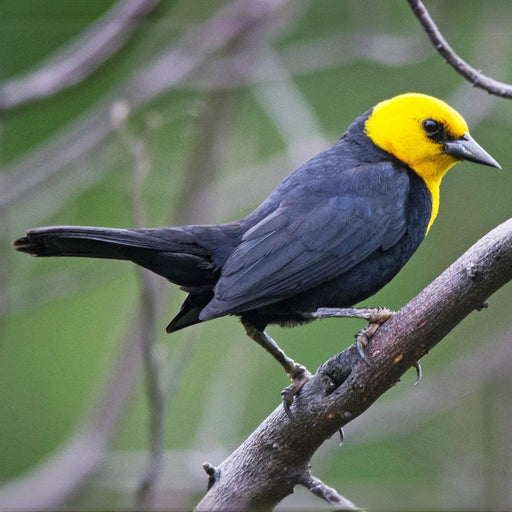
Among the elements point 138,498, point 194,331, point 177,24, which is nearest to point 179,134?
point 177,24

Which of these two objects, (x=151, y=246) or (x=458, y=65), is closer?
(x=458, y=65)

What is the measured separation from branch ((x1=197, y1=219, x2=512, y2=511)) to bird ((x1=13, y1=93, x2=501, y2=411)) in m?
0.38

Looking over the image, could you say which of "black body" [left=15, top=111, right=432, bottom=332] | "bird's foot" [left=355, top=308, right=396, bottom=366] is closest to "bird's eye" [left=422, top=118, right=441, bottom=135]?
"black body" [left=15, top=111, right=432, bottom=332]

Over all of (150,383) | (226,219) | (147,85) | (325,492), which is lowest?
(325,492)

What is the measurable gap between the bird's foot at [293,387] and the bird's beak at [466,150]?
4.12 ft

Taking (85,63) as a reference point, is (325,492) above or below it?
below

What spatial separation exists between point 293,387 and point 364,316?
0.38 metres

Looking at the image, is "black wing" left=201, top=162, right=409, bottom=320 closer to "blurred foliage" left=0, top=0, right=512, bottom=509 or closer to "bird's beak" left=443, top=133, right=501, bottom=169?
"bird's beak" left=443, top=133, right=501, bottom=169

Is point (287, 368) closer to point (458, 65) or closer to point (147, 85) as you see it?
point (458, 65)

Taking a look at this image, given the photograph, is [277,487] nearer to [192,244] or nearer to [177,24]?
[192,244]

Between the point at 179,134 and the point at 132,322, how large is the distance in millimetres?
3008

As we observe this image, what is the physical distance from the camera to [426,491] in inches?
211

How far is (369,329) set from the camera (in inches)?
114

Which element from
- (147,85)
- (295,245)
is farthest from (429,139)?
(147,85)
